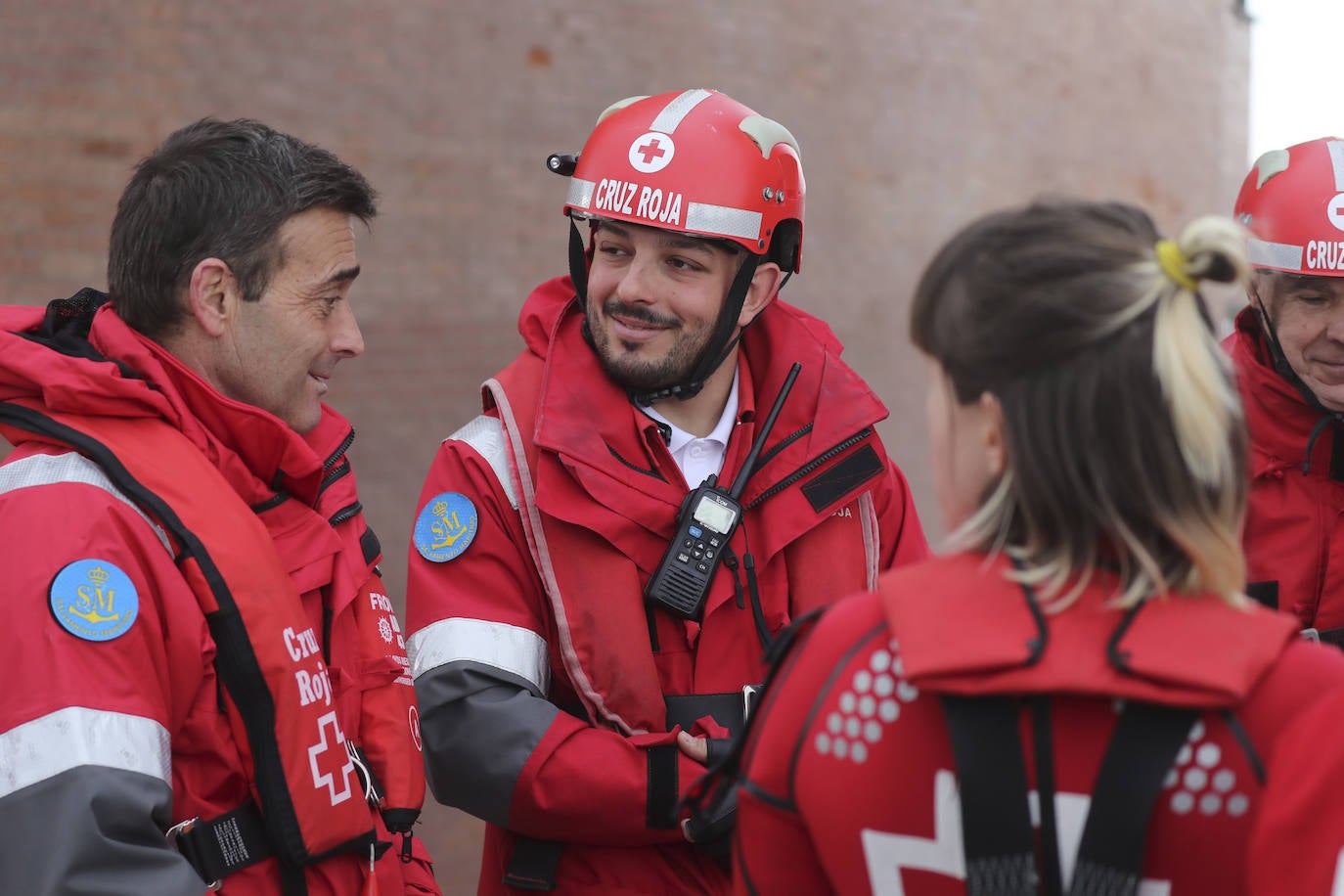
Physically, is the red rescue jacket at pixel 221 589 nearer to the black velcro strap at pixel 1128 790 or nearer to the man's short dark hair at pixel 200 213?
the man's short dark hair at pixel 200 213

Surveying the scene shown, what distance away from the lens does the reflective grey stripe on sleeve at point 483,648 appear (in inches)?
101

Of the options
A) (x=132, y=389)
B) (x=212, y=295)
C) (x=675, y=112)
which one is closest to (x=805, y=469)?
(x=675, y=112)

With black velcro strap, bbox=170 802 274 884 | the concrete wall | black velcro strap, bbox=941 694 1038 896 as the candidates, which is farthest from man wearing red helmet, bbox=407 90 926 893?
the concrete wall

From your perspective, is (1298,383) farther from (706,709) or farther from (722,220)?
(706,709)

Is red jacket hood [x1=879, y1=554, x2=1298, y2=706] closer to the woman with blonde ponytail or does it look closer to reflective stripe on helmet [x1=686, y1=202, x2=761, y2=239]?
the woman with blonde ponytail

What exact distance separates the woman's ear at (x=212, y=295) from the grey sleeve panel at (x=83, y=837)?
88 centimetres

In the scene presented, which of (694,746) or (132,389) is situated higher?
(132,389)

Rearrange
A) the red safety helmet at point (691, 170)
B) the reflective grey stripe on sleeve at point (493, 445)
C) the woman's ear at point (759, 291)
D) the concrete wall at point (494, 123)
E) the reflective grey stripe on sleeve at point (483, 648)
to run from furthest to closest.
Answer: the concrete wall at point (494, 123) → the woman's ear at point (759, 291) → the red safety helmet at point (691, 170) → the reflective grey stripe on sleeve at point (493, 445) → the reflective grey stripe on sleeve at point (483, 648)

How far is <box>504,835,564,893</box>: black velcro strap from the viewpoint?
2566 mm

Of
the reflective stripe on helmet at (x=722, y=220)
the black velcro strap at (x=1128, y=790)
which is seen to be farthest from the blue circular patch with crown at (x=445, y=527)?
the black velcro strap at (x=1128, y=790)

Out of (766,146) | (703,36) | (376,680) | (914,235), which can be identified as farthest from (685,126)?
(914,235)

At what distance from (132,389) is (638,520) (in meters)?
0.94

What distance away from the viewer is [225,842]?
212 cm

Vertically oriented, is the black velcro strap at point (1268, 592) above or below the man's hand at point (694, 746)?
above
